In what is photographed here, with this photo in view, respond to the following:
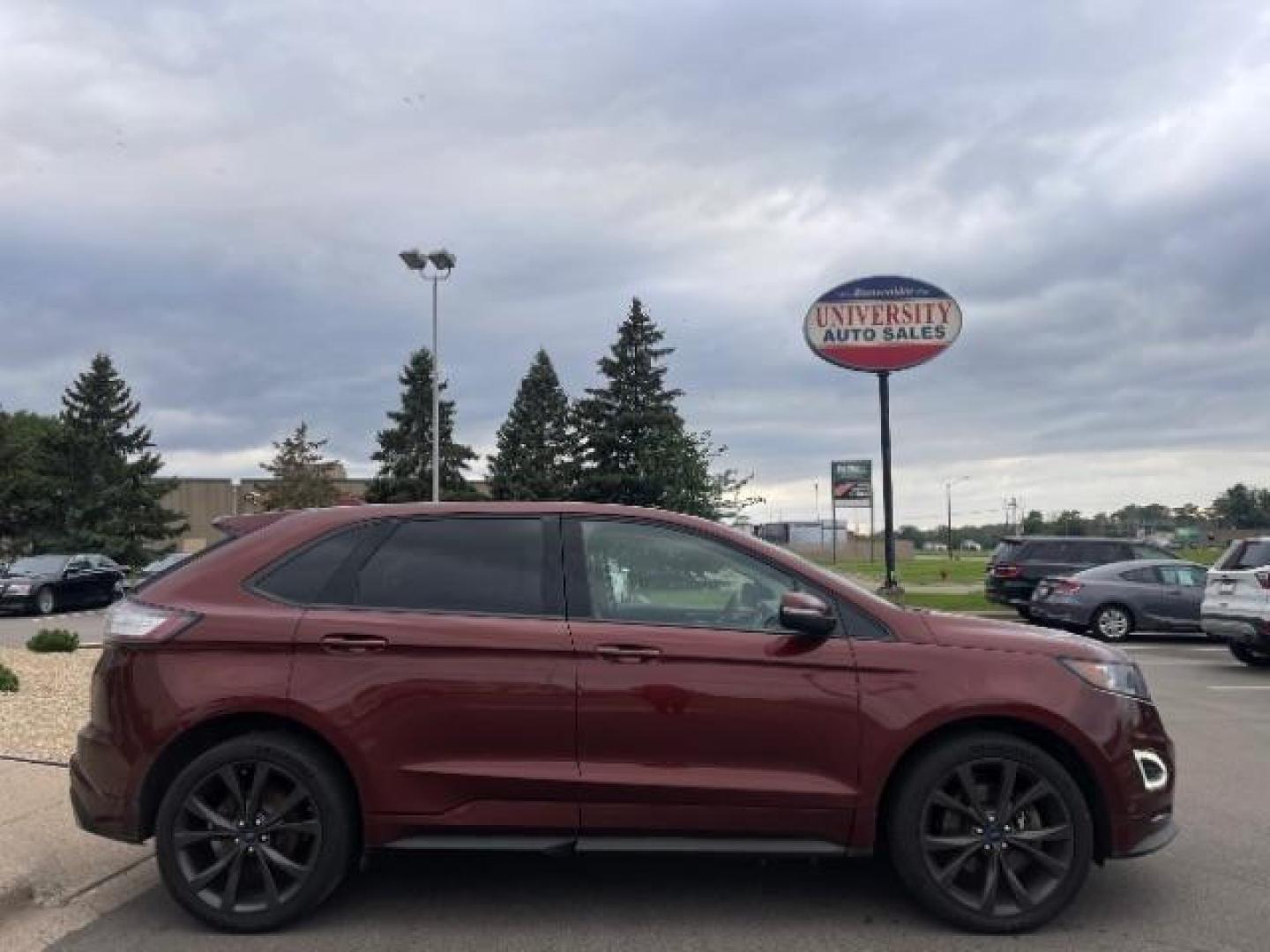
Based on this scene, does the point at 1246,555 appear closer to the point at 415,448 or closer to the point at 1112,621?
the point at 1112,621

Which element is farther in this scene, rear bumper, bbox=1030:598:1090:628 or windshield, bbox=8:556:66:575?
windshield, bbox=8:556:66:575

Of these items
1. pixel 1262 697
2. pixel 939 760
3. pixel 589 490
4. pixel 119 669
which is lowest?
pixel 1262 697

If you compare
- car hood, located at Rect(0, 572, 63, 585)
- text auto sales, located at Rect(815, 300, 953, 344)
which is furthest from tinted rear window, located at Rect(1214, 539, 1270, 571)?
car hood, located at Rect(0, 572, 63, 585)

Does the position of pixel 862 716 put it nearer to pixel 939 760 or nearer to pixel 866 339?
pixel 939 760

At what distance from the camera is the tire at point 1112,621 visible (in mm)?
18109

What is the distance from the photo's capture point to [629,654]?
454 cm

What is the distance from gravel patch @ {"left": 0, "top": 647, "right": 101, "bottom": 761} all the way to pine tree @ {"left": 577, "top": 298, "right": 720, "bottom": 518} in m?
33.8

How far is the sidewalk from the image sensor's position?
489 centimetres

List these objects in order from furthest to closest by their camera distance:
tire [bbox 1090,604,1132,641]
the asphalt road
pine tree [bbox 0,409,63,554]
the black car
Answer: pine tree [bbox 0,409,63,554], the black car, tire [bbox 1090,604,1132,641], the asphalt road

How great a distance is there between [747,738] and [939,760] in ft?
2.55

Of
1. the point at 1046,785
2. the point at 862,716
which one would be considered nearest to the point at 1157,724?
the point at 1046,785

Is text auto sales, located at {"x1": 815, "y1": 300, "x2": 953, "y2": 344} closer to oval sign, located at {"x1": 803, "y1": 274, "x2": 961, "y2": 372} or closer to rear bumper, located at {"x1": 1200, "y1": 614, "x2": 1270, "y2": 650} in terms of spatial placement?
oval sign, located at {"x1": 803, "y1": 274, "x2": 961, "y2": 372}

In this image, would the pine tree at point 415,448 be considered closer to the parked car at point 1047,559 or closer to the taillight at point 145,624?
the parked car at point 1047,559

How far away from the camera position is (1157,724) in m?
4.75
